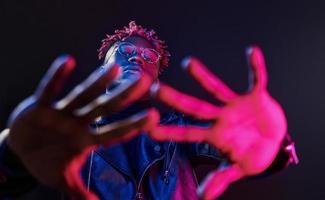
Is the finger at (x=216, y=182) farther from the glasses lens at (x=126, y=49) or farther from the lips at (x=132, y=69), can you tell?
the glasses lens at (x=126, y=49)

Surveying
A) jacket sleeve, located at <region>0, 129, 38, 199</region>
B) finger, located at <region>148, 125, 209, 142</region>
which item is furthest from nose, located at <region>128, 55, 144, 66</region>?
finger, located at <region>148, 125, 209, 142</region>

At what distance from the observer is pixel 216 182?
92cm

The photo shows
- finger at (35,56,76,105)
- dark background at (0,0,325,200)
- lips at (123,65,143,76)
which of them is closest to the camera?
finger at (35,56,76,105)

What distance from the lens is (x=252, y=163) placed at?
0.97 m

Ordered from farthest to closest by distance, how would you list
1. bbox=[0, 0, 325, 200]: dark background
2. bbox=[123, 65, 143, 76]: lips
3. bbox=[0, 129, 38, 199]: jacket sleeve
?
bbox=[0, 0, 325, 200]: dark background → bbox=[123, 65, 143, 76]: lips → bbox=[0, 129, 38, 199]: jacket sleeve

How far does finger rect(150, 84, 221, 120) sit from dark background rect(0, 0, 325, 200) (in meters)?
0.76

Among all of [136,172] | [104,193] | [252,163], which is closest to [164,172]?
[136,172]

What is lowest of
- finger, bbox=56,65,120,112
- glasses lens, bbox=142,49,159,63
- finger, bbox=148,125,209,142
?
glasses lens, bbox=142,49,159,63

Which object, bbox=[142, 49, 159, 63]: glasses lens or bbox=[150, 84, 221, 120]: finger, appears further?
bbox=[142, 49, 159, 63]: glasses lens

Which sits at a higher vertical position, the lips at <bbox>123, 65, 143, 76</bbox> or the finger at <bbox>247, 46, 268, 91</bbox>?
the finger at <bbox>247, 46, 268, 91</bbox>

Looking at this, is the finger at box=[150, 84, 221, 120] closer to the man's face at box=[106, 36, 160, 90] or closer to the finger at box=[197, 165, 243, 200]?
the finger at box=[197, 165, 243, 200]

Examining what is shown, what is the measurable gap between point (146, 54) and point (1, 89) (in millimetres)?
533

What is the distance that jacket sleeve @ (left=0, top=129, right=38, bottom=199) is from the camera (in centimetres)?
112

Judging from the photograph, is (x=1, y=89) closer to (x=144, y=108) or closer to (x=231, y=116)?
(x=144, y=108)
